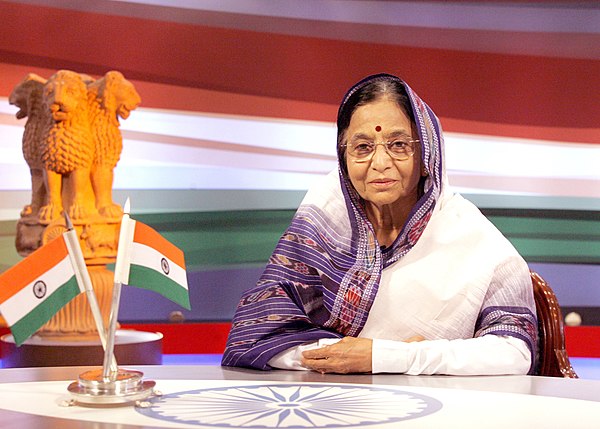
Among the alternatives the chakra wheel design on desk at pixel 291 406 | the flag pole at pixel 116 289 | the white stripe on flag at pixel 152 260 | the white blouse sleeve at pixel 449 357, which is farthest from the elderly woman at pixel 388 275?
the flag pole at pixel 116 289

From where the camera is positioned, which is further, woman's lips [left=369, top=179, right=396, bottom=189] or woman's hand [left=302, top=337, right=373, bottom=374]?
woman's lips [left=369, top=179, right=396, bottom=189]

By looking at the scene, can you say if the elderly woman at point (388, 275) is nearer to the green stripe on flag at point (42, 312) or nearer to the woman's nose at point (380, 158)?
the woman's nose at point (380, 158)

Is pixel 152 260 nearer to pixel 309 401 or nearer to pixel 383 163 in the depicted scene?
pixel 309 401

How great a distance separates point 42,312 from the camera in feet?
4.57

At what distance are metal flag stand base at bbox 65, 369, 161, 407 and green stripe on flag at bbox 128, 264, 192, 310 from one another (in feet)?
0.45

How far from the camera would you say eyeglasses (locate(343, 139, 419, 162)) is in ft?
6.64

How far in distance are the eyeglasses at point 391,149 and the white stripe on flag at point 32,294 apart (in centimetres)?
81

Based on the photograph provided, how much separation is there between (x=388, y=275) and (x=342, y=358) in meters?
0.32

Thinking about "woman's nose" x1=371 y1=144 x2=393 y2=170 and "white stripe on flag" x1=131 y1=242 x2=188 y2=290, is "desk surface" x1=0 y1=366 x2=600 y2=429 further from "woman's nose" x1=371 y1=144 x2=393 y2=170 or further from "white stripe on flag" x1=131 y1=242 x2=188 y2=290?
"woman's nose" x1=371 y1=144 x2=393 y2=170

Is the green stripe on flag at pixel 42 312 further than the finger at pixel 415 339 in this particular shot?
No

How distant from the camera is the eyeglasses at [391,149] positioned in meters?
2.02

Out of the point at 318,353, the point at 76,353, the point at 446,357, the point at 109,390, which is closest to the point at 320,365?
the point at 318,353

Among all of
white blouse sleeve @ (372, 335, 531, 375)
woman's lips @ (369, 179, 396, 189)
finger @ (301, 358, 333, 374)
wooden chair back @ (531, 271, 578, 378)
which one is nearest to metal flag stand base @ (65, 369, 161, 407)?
finger @ (301, 358, 333, 374)

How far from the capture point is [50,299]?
4.60 feet
